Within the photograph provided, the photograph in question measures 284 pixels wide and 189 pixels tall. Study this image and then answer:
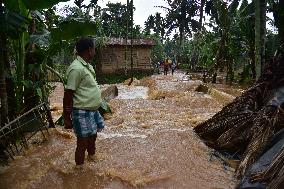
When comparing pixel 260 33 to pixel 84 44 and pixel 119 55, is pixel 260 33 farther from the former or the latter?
pixel 119 55

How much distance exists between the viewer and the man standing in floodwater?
13.2 feet

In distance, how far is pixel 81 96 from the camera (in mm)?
4102

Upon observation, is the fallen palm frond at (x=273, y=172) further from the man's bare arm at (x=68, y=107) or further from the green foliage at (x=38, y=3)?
the green foliage at (x=38, y=3)

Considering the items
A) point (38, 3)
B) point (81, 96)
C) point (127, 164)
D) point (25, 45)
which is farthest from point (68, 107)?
point (25, 45)

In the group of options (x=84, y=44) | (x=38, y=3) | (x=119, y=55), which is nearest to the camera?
(x=84, y=44)

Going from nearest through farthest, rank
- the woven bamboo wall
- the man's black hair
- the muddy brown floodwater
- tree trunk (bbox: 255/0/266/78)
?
the muddy brown floodwater < the man's black hair < tree trunk (bbox: 255/0/266/78) < the woven bamboo wall

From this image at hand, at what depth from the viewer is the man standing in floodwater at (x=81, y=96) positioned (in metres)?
4.03

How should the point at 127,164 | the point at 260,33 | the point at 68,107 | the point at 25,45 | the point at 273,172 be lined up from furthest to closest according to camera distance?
the point at 260,33, the point at 25,45, the point at 127,164, the point at 68,107, the point at 273,172

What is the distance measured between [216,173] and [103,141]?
208cm

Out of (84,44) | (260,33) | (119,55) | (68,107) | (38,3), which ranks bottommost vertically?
(68,107)

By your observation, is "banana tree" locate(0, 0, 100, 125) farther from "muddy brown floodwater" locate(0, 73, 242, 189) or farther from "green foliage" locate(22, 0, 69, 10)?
"muddy brown floodwater" locate(0, 73, 242, 189)

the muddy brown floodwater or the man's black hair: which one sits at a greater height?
the man's black hair

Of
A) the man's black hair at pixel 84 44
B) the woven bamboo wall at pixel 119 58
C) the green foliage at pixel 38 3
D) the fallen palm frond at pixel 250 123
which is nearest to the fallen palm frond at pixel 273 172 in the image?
the fallen palm frond at pixel 250 123

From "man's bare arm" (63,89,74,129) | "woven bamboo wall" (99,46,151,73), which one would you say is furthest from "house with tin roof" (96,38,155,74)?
"man's bare arm" (63,89,74,129)
